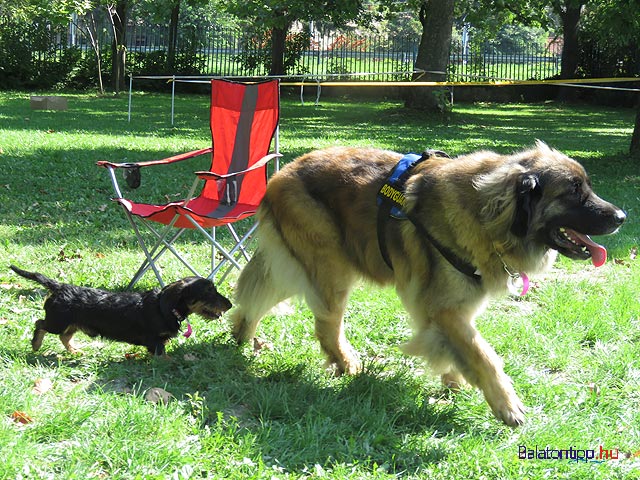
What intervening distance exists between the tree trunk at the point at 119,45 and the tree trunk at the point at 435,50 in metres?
11.2

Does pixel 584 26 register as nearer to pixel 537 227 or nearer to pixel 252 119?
pixel 252 119

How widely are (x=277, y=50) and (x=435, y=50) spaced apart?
35.8 feet

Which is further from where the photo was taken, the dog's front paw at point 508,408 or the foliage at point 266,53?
the foliage at point 266,53

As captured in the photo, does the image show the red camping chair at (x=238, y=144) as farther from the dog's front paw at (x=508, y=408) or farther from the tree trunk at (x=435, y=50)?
the tree trunk at (x=435, y=50)

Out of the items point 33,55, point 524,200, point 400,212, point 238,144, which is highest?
point 33,55

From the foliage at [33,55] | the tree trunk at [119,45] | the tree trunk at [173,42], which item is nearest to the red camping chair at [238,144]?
the tree trunk at [119,45]

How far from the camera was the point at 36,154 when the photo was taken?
11805mm

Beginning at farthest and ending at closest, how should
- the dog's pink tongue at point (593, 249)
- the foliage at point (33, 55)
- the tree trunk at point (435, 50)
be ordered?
the foliage at point (33, 55) → the tree trunk at point (435, 50) → the dog's pink tongue at point (593, 249)

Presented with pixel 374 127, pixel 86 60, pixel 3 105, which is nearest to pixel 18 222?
pixel 374 127

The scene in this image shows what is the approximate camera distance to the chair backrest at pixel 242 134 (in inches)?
261

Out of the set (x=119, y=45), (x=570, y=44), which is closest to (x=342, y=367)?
(x=119, y=45)

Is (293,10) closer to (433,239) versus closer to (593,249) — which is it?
(433,239)

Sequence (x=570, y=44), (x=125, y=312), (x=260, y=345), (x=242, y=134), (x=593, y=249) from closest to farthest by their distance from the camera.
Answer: (x=593, y=249)
(x=125, y=312)
(x=260, y=345)
(x=242, y=134)
(x=570, y=44)

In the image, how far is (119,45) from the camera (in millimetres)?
25797
